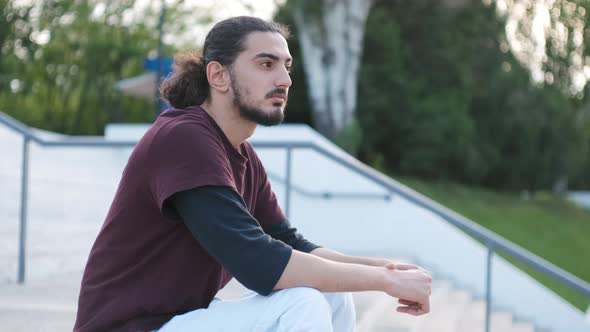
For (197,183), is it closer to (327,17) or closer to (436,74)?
(327,17)

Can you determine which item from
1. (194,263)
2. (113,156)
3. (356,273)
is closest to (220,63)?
(194,263)

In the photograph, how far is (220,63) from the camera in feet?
6.45

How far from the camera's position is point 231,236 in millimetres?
1710

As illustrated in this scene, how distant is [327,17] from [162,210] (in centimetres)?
1291

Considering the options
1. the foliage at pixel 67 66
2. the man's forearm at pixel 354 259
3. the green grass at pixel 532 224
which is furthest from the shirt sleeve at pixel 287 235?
the foliage at pixel 67 66

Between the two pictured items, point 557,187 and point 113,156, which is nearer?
point 113,156

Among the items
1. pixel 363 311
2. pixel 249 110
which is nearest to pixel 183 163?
pixel 249 110

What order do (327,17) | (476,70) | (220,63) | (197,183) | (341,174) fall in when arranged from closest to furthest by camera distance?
1. (197,183)
2. (220,63)
3. (341,174)
4. (327,17)
5. (476,70)

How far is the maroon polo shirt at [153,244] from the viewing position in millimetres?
1756

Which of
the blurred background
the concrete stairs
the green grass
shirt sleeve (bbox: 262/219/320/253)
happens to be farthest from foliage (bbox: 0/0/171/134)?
shirt sleeve (bbox: 262/219/320/253)

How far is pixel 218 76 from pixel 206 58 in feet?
0.24

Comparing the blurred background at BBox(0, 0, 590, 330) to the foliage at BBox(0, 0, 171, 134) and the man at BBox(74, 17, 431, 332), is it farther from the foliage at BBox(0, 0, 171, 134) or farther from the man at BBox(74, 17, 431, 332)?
the man at BBox(74, 17, 431, 332)

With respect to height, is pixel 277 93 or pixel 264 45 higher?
pixel 264 45

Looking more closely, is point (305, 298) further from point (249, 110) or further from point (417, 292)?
point (249, 110)
